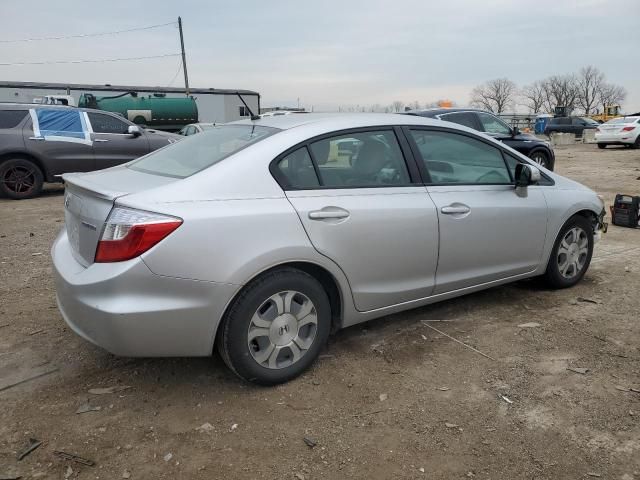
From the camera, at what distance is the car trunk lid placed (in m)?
2.65

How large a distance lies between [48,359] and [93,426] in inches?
36.3

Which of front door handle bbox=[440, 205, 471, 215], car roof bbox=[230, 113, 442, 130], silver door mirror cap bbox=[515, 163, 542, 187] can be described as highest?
car roof bbox=[230, 113, 442, 130]

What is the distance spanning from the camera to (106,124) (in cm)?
1020

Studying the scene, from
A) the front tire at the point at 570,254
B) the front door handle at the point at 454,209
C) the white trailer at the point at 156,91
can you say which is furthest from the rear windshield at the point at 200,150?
the white trailer at the point at 156,91

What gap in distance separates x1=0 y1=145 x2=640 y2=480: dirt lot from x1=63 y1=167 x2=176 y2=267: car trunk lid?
0.83m

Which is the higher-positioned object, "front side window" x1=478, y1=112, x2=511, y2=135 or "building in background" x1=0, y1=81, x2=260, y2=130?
"building in background" x1=0, y1=81, x2=260, y2=130

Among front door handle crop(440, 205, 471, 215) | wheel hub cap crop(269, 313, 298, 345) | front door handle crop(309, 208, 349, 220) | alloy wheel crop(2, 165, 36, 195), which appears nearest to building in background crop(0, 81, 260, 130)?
alloy wheel crop(2, 165, 36, 195)

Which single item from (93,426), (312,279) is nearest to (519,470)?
(312,279)

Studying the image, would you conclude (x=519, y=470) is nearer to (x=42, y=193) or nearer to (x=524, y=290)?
(x=524, y=290)

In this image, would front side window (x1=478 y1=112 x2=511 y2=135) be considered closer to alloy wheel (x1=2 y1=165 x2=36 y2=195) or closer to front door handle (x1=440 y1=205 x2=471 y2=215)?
front door handle (x1=440 y1=205 x2=471 y2=215)

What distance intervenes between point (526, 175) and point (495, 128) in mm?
8028

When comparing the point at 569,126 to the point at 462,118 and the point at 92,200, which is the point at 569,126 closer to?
the point at 462,118

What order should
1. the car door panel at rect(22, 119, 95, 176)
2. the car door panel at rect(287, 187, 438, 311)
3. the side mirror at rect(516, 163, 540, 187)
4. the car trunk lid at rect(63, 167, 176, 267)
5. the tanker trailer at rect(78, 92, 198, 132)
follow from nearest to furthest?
the car trunk lid at rect(63, 167, 176, 267) < the car door panel at rect(287, 187, 438, 311) < the side mirror at rect(516, 163, 540, 187) < the car door panel at rect(22, 119, 95, 176) < the tanker trailer at rect(78, 92, 198, 132)

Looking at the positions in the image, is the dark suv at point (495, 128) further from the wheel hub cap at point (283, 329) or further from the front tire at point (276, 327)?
the wheel hub cap at point (283, 329)
